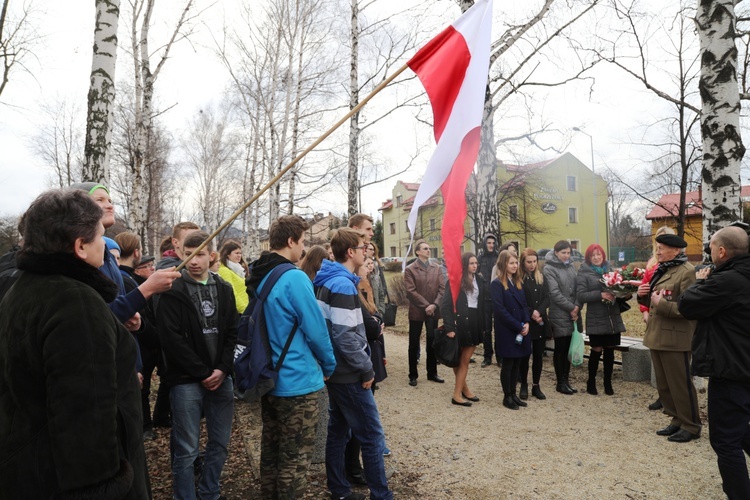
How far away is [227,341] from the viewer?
3637mm

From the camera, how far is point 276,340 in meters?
3.14

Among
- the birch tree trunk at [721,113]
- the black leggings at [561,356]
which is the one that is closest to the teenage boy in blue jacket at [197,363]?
the black leggings at [561,356]

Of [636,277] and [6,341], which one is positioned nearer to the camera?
[6,341]

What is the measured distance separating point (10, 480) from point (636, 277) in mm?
6721

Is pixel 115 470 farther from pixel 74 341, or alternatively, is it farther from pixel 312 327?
pixel 312 327

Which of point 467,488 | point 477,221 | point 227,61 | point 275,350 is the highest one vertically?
point 227,61

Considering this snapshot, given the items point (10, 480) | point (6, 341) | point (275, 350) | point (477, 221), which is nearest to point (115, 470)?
point (10, 480)

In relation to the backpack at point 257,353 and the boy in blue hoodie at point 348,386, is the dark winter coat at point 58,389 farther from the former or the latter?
the boy in blue hoodie at point 348,386

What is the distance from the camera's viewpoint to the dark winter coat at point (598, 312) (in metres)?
6.43

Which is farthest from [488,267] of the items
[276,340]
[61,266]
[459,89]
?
[61,266]

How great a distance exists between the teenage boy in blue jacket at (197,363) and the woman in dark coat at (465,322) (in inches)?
128

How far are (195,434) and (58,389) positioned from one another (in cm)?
202

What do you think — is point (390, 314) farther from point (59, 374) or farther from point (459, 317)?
→ point (59, 374)

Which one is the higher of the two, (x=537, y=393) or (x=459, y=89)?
(x=459, y=89)
